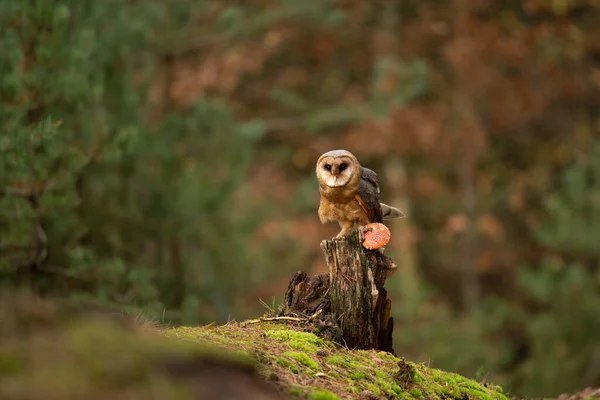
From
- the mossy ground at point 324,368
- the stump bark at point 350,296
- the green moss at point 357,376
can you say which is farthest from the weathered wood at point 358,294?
the green moss at point 357,376

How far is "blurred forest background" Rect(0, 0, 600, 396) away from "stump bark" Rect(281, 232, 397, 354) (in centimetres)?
93

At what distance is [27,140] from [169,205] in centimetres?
327

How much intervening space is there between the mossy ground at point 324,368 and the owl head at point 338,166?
1173 mm

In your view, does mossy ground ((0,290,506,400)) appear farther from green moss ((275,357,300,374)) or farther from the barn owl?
the barn owl

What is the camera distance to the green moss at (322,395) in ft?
13.2

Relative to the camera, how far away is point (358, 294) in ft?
17.8

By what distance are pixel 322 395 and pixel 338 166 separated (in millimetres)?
2262

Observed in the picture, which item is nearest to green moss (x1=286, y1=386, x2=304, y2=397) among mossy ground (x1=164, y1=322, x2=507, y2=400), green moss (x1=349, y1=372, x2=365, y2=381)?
mossy ground (x1=164, y1=322, x2=507, y2=400)

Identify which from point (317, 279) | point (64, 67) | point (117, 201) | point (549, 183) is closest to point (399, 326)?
point (549, 183)

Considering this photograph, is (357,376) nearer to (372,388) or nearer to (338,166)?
(372,388)

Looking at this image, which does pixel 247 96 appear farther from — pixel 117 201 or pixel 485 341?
pixel 117 201

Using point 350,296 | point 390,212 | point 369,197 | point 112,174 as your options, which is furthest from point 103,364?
point 112,174

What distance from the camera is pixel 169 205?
1129 centimetres

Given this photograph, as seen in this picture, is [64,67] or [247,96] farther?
[247,96]
